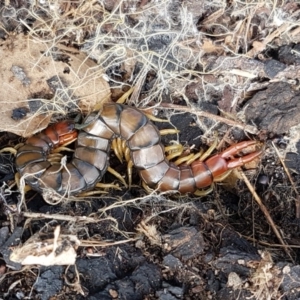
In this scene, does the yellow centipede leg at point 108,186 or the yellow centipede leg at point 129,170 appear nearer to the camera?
the yellow centipede leg at point 108,186

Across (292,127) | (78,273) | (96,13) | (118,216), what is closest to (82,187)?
(118,216)

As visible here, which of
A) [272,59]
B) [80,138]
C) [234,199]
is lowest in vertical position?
[234,199]

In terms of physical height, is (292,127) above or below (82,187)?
above

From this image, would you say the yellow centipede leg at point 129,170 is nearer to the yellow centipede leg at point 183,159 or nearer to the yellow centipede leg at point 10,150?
the yellow centipede leg at point 183,159

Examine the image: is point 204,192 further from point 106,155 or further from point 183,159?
point 106,155

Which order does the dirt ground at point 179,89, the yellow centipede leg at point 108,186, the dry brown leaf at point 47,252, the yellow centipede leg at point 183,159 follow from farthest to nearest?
the yellow centipede leg at point 183,159, the yellow centipede leg at point 108,186, the dirt ground at point 179,89, the dry brown leaf at point 47,252

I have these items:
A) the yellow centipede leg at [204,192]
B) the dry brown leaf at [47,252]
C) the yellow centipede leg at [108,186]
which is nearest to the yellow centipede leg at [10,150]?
the yellow centipede leg at [108,186]

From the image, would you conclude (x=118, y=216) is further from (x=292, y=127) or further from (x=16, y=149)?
(x=292, y=127)

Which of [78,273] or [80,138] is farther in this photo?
[80,138]
